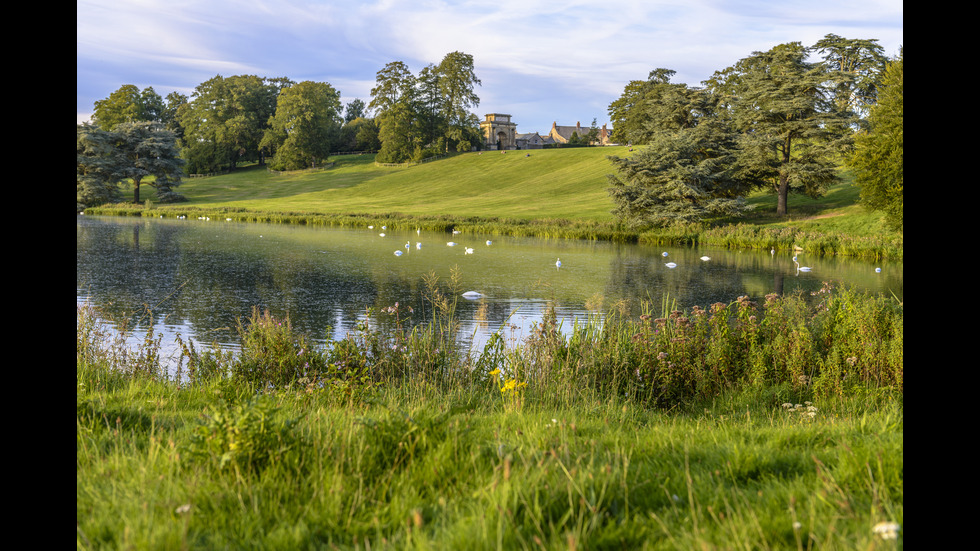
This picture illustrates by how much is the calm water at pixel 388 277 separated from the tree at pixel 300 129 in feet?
165

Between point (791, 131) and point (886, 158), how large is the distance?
971cm

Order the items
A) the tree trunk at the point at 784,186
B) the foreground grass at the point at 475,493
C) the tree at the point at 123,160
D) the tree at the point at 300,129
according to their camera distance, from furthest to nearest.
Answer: the tree at the point at 300,129 < the tree at the point at 123,160 < the tree trunk at the point at 784,186 < the foreground grass at the point at 475,493

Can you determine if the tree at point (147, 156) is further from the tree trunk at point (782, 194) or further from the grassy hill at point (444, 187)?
the tree trunk at point (782, 194)

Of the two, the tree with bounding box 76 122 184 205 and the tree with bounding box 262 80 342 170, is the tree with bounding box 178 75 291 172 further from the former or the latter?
the tree with bounding box 76 122 184 205

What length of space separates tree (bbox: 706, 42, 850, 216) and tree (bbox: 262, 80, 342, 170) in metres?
57.4

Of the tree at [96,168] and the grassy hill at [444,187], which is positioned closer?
the grassy hill at [444,187]

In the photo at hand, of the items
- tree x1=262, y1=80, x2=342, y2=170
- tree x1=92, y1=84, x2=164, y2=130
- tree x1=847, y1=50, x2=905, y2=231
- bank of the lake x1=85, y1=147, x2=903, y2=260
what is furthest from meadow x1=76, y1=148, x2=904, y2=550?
tree x1=92, y1=84, x2=164, y2=130

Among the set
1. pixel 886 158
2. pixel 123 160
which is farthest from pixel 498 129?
pixel 886 158

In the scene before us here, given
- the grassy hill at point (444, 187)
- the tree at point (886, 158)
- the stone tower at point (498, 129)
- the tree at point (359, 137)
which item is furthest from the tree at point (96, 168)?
the stone tower at point (498, 129)

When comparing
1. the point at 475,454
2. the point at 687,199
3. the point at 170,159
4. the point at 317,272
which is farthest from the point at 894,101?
the point at 170,159

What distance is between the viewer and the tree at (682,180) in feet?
118

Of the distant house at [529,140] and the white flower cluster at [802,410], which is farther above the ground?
the distant house at [529,140]
